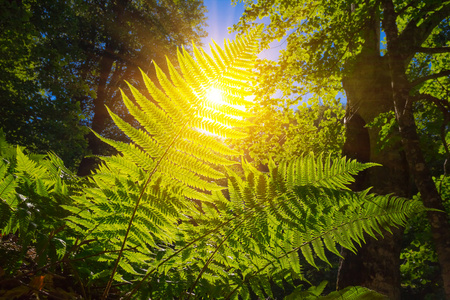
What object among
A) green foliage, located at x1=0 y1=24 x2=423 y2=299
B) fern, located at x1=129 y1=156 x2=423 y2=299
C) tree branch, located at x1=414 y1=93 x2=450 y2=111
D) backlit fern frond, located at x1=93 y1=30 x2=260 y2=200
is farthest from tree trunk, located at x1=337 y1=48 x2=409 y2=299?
backlit fern frond, located at x1=93 y1=30 x2=260 y2=200

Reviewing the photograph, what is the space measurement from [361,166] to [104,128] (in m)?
16.1

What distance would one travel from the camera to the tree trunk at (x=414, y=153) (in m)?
3.32

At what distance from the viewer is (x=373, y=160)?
4879mm

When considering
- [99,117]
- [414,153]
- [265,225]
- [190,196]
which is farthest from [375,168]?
[99,117]

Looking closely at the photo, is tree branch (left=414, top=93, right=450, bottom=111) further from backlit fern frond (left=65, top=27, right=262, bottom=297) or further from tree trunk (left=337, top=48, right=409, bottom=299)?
backlit fern frond (left=65, top=27, right=262, bottom=297)

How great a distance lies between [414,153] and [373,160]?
50.6 inches

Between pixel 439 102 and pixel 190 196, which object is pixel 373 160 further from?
pixel 190 196

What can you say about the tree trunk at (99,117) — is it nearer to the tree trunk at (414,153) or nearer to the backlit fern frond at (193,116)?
the tree trunk at (414,153)

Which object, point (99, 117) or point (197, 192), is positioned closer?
point (197, 192)

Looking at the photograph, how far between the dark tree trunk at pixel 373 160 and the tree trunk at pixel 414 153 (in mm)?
513

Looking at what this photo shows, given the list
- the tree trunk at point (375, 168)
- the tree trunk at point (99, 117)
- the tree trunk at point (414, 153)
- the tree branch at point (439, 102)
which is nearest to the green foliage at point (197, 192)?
the tree trunk at point (414, 153)

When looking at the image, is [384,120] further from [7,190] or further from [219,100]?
[7,190]

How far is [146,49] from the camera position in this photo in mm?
15680

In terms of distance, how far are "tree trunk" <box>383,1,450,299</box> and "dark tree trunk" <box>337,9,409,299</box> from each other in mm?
513
